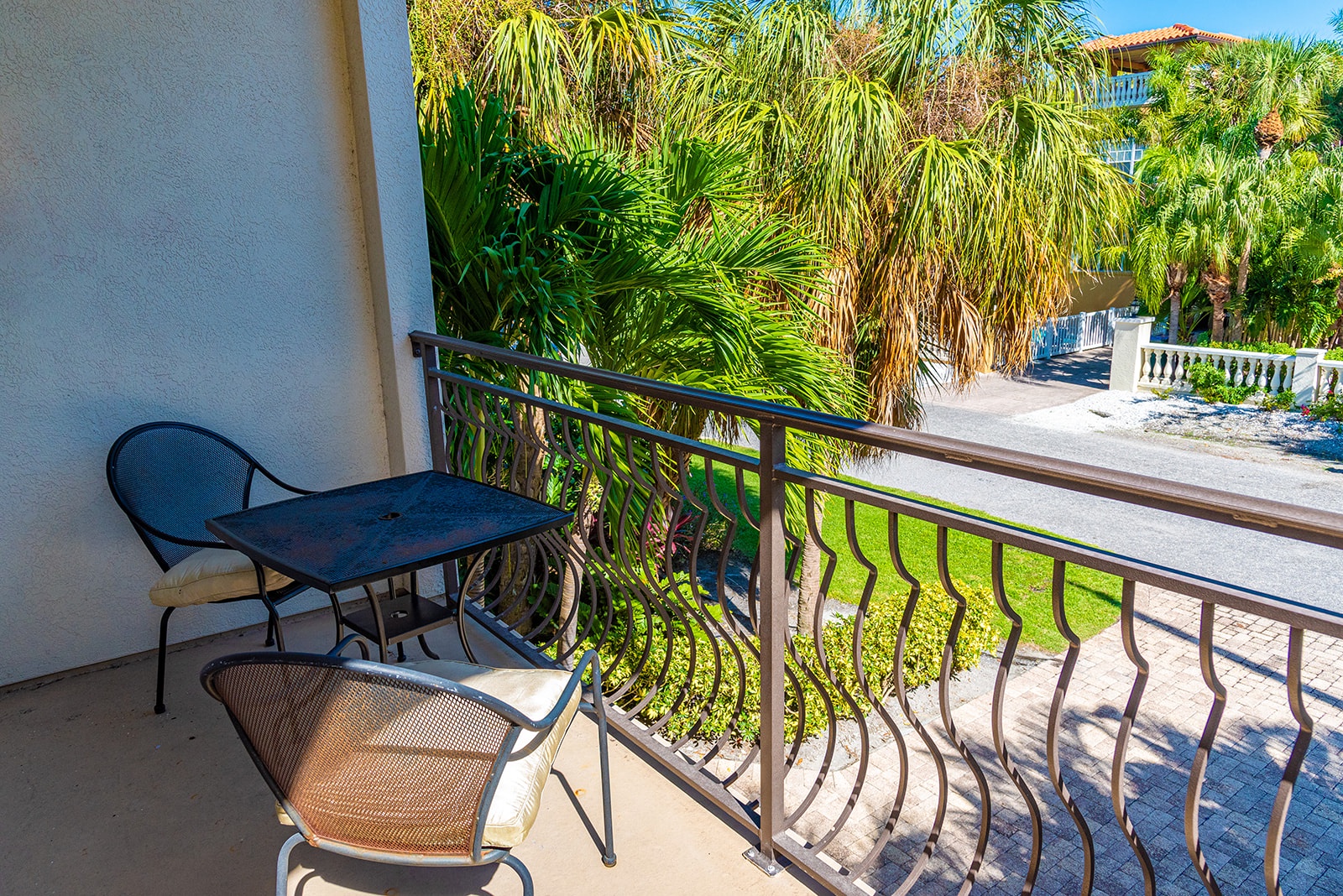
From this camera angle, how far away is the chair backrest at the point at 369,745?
52.2 inches

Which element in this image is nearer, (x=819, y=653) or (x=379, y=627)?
(x=819, y=653)

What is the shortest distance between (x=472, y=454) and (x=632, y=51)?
527 centimetres

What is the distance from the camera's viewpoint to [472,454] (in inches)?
135

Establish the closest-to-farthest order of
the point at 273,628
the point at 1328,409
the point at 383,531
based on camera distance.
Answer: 1. the point at 383,531
2. the point at 273,628
3. the point at 1328,409

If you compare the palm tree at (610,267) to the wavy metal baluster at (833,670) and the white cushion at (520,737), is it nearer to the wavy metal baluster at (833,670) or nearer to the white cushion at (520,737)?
the white cushion at (520,737)

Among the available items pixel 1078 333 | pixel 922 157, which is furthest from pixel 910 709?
pixel 1078 333

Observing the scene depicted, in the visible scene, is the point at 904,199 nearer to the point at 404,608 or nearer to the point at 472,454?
the point at 472,454

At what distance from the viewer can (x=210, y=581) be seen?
2.59 metres

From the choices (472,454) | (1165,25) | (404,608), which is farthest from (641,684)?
(1165,25)

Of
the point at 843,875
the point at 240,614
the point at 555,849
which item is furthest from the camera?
the point at 240,614

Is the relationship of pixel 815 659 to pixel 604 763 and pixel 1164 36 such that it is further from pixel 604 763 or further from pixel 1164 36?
pixel 1164 36

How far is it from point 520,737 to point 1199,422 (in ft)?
50.0

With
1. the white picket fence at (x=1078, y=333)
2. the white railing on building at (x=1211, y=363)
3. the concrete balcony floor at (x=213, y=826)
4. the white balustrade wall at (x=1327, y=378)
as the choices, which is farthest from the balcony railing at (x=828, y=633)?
the white picket fence at (x=1078, y=333)

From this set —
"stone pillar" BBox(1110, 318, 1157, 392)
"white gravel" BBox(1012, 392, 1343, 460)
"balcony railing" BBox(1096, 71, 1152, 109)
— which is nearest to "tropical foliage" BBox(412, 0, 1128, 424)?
"white gravel" BBox(1012, 392, 1343, 460)
